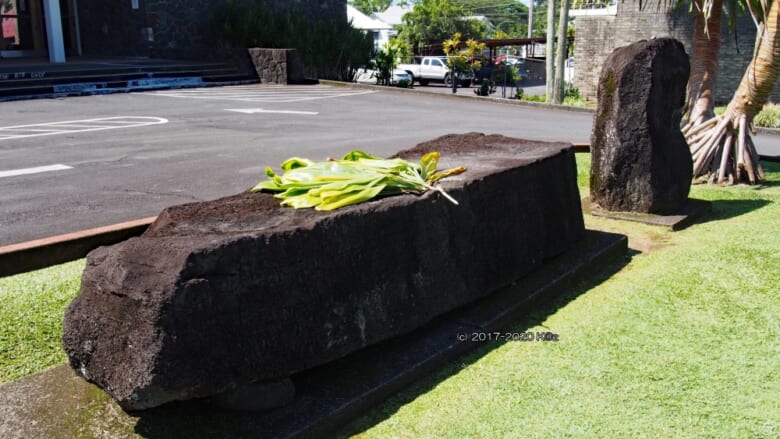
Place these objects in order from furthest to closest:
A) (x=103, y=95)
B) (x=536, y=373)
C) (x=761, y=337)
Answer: (x=103, y=95) < (x=761, y=337) < (x=536, y=373)

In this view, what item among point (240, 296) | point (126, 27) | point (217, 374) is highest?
point (126, 27)

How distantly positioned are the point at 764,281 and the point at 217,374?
4620 millimetres

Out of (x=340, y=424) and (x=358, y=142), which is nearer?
(x=340, y=424)

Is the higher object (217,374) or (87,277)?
(87,277)

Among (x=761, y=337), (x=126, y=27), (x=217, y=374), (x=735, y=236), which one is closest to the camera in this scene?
(x=217, y=374)

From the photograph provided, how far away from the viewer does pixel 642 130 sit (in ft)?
25.9

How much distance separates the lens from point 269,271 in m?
3.81

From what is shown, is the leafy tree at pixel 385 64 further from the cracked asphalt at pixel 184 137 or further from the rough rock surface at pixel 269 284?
the rough rock surface at pixel 269 284

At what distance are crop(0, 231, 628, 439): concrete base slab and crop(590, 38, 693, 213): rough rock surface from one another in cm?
352

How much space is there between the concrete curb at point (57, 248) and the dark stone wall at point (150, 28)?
60.4 ft

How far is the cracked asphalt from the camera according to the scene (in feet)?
25.6

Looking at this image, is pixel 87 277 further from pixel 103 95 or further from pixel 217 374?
pixel 103 95

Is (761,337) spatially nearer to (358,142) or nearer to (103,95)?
(358,142)

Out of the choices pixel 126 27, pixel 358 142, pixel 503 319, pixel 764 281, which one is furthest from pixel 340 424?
pixel 126 27
